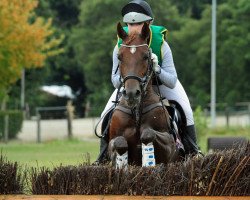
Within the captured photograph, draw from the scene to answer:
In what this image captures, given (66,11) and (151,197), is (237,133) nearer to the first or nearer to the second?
(151,197)

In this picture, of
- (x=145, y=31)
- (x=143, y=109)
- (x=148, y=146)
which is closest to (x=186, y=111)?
(x=143, y=109)

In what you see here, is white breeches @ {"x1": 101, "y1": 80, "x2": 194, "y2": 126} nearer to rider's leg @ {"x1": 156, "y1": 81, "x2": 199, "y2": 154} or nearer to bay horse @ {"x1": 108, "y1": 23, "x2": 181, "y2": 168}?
rider's leg @ {"x1": 156, "y1": 81, "x2": 199, "y2": 154}

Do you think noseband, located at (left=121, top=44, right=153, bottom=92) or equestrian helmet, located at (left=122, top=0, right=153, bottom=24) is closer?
noseband, located at (left=121, top=44, right=153, bottom=92)

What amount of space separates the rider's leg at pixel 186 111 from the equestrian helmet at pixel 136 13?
91 centimetres

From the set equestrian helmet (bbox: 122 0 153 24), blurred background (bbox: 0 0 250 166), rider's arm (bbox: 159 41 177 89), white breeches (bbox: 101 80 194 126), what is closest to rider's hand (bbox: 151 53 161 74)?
rider's arm (bbox: 159 41 177 89)

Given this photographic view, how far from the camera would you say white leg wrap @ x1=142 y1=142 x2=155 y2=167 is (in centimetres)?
882

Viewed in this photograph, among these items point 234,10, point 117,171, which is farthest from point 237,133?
point 117,171

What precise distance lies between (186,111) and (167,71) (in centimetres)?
81

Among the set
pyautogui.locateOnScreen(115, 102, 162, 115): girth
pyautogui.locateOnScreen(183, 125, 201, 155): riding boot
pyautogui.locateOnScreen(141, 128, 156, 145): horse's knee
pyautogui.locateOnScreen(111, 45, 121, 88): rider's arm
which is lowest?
pyautogui.locateOnScreen(183, 125, 201, 155): riding boot

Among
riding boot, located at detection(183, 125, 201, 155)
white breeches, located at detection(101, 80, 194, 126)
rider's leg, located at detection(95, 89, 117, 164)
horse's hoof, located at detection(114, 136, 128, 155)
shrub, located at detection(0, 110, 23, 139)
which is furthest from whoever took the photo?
shrub, located at detection(0, 110, 23, 139)

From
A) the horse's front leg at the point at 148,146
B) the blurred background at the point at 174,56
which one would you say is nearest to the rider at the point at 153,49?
the horse's front leg at the point at 148,146

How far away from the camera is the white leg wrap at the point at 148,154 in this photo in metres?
8.82

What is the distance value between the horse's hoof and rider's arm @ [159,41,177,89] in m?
0.94

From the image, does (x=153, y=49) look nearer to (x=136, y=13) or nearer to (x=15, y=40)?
(x=136, y=13)
